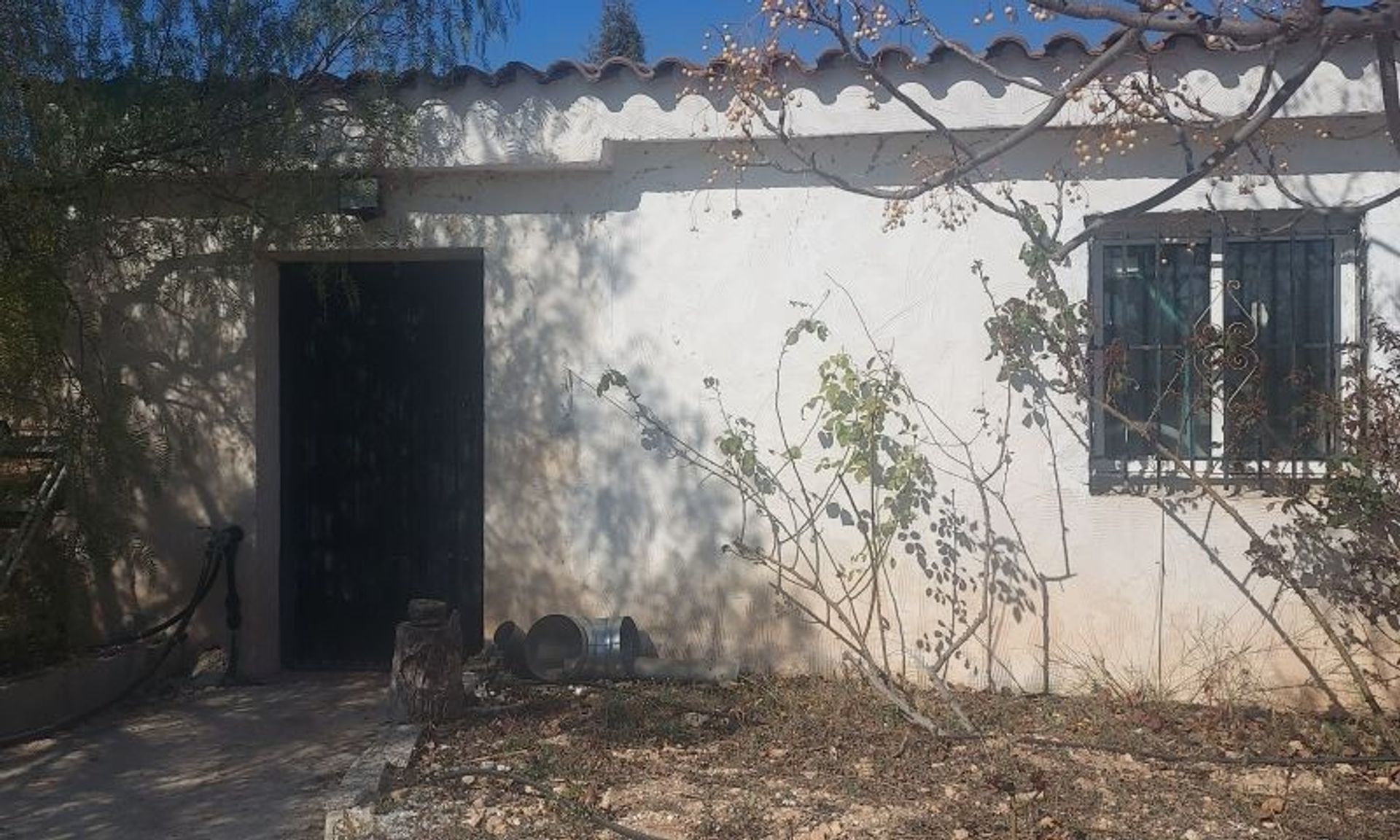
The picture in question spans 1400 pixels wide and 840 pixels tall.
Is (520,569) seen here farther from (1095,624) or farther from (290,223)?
(1095,624)

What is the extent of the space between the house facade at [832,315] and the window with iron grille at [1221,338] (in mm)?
18

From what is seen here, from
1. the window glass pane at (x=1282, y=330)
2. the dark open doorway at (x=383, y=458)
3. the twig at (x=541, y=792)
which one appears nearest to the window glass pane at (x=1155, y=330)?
the window glass pane at (x=1282, y=330)

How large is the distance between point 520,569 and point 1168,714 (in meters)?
3.30

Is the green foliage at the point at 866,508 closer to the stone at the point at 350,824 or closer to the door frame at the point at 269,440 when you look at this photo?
the door frame at the point at 269,440

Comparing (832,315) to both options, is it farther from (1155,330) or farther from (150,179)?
(150,179)

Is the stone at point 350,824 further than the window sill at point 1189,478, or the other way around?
the window sill at point 1189,478

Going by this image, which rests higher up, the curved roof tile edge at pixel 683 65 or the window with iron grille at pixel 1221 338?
the curved roof tile edge at pixel 683 65

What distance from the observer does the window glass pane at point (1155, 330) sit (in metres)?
6.39

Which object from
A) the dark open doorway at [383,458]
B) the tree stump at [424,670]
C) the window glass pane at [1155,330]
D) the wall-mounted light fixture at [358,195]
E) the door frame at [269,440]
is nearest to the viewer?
the tree stump at [424,670]

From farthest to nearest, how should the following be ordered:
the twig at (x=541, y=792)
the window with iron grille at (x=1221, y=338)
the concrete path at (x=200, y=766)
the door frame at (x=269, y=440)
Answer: the door frame at (x=269, y=440) → the window with iron grille at (x=1221, y=338) → the concrete path at (x=200, y=766) → the twig at (x=541, y=792)

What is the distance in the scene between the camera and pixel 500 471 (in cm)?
696

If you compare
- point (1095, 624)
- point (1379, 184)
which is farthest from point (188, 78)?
point (1379, 184)

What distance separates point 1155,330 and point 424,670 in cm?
387

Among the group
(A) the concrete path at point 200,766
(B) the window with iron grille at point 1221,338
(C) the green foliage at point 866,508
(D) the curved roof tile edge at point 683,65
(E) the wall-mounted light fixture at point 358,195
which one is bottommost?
(A) the concrete path at point 200,766
